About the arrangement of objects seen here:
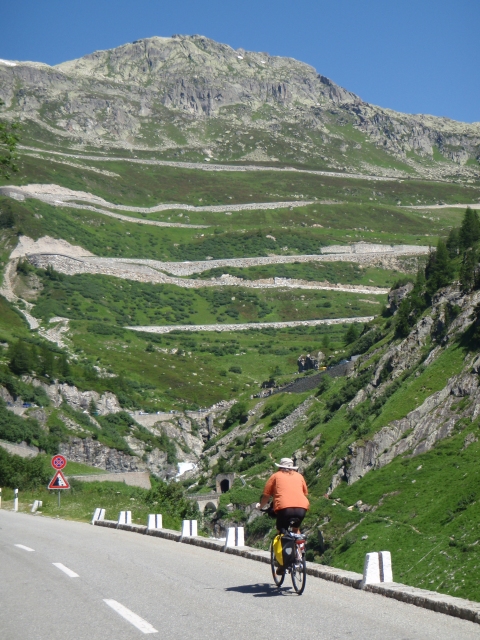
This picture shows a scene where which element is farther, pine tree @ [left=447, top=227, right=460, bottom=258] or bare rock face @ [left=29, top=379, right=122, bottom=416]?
bare rock face @ [left=29, top=379, right=122, bottom=416]

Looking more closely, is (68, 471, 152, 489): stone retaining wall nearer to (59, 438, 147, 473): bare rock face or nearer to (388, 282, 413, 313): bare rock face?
(59, 438, 147, 473): bare rock face

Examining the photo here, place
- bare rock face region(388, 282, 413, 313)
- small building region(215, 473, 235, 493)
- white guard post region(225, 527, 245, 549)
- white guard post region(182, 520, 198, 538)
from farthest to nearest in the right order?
bare rock face region(388, 282, 413, 313)
small building region(215, 473, 235, 493)
white guard post region(182, 520, 198, 538)
white guard post region(225, 527, 245, 549)

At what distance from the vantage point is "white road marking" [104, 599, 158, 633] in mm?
11430

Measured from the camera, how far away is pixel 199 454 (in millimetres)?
103312

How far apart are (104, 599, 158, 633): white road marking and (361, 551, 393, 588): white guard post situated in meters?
4.41

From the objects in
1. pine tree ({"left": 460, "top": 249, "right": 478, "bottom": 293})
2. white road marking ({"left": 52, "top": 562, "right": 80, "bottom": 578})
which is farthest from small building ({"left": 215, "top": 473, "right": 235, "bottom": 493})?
white road marking ({"left": 52, "top": 562, "right": 80, "bottom": 578})

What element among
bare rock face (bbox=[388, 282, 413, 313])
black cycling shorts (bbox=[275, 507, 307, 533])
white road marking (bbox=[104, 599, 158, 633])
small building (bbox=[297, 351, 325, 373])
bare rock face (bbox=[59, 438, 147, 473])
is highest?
bare rock face (bbox=[388, 282, 413, 313])

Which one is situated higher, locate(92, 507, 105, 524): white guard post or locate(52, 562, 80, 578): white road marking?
locate(92, 507, 105, 524): white guard post

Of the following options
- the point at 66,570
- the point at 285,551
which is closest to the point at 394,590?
the point at 285,551

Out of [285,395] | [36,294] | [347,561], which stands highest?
[36,294]

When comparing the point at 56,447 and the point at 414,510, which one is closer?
the point at 414,510

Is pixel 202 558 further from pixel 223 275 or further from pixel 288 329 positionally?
pixel 223 275

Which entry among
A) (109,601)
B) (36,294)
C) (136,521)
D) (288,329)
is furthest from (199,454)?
(109,601)

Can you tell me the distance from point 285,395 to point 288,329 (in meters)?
54.9
